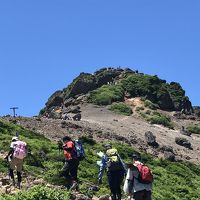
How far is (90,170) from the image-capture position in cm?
2812

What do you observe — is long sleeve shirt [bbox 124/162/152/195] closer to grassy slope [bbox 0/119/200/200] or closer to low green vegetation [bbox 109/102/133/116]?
grassy slope [bbox 0/119/200/200]

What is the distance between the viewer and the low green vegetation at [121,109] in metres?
74.9

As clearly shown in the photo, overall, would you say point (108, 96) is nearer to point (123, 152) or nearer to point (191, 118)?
point (191, 118)

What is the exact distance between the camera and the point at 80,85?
86.2 meters

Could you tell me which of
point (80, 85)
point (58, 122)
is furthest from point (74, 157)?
point (80, 85)

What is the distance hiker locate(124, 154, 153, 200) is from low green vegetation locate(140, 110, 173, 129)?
58.1 metres

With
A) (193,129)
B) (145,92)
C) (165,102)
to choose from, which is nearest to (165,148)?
(193,129)

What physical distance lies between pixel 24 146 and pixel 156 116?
56883 mm

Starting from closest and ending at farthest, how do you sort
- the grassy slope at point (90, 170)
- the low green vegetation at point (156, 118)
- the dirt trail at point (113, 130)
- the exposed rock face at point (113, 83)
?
the grassy slope at point (90, 170), the dirt trail at point (113, 130), the low green vegetation at point (156, 118), the exposed rock face at point (113, 83)

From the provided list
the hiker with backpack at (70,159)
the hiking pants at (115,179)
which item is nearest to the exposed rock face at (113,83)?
the hiker with backpack at (70,159)

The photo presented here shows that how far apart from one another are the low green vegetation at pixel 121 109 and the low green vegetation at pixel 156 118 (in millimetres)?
1707

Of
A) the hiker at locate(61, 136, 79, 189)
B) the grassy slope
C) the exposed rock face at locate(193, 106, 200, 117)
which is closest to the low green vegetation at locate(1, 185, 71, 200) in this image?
the grassy slope

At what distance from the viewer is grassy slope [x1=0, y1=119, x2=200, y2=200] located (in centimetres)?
2157

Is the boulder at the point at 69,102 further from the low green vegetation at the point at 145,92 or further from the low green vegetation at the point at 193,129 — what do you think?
the low green vegetation at the point at 193,129
